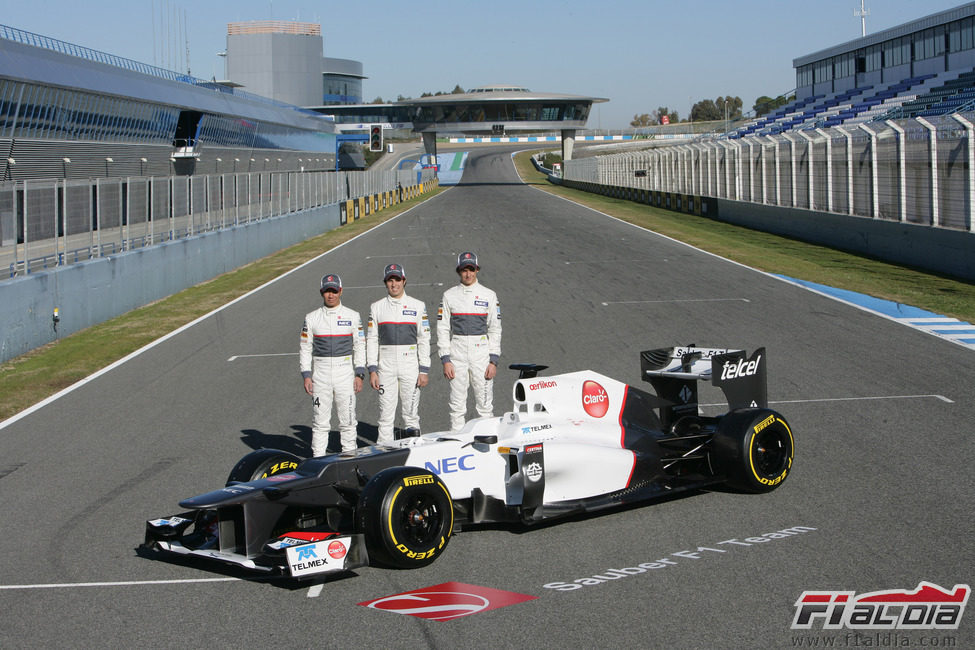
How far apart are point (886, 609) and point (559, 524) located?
258 centimetres

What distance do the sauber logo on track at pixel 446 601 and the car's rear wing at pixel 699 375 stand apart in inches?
130

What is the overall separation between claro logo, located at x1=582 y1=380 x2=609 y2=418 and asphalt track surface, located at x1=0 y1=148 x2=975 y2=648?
33.5 inches

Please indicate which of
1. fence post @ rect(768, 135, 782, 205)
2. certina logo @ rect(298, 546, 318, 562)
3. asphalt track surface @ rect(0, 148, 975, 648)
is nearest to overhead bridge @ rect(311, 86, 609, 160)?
fence post @ rect(768, 135, 782, 205)

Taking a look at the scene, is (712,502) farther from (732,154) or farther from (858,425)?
(732,154)

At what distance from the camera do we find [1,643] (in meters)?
5.57

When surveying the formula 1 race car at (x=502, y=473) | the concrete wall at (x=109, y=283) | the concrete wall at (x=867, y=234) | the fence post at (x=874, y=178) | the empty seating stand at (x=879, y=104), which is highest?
the empty seating stand at (x=879, y=104)

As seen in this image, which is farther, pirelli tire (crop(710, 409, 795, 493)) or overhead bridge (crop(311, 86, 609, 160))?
overhead bridge (crop(311, 86, 609, 160))

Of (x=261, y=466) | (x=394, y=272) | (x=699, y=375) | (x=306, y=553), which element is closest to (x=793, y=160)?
(x=699, y=375)

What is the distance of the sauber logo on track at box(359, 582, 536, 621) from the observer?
19.2ft

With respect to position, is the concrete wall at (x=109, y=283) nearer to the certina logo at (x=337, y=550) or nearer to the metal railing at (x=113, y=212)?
the metal railing at (x=113, y=212)

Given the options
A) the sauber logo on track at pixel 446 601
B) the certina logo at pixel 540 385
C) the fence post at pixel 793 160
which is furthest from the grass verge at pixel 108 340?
the fence post at pixel 793 160

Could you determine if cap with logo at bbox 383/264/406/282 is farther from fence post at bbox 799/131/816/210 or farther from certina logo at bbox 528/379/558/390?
fence post at bbox 799/131/816/210

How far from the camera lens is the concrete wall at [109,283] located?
15719 millimetres

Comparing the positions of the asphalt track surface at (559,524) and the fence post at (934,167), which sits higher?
the fence post at (934,167)
